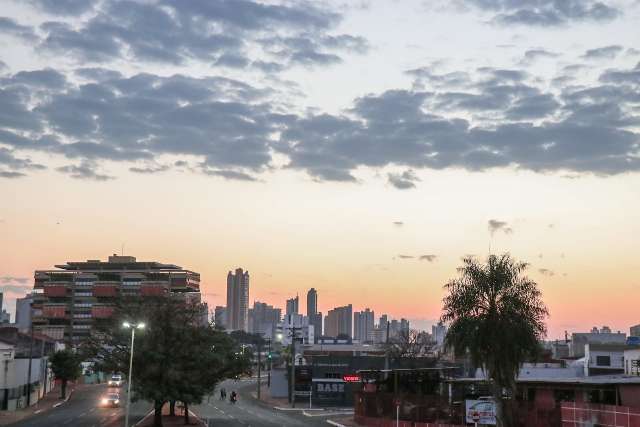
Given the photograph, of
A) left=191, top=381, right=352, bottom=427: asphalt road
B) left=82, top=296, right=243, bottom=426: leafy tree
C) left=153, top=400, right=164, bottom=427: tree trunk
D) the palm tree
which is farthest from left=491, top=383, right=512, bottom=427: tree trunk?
left=153, top=400, right=164, bottom=427: tree trunk

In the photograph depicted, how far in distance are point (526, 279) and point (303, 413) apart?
4752 cm

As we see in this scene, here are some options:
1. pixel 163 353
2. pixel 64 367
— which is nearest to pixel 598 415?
pixel 163 353

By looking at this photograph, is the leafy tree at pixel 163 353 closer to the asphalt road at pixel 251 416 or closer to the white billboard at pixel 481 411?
the asphalt road at pixel 251 416

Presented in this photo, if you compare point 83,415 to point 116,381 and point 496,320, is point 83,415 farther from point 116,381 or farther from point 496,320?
point 116,381

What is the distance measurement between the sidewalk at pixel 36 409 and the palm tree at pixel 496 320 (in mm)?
44889

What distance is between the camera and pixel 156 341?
6856 cm

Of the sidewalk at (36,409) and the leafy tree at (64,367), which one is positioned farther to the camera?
the leafy tree at (64,367)

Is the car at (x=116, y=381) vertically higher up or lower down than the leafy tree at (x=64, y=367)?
lower down

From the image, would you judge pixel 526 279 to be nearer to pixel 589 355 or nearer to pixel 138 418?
pixel 138 418

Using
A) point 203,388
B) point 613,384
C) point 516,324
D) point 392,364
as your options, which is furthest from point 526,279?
point 392,364

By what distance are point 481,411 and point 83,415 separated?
4640 centimetres

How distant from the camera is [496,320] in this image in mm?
61438

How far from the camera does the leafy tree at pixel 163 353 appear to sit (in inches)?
2638

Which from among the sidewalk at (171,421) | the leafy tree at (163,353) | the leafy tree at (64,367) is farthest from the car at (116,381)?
the leafy tree at (163,353)
